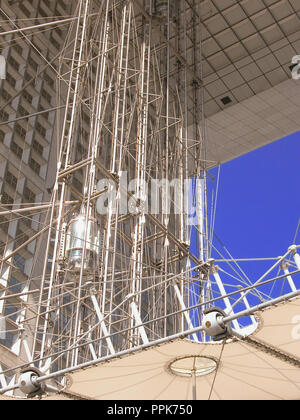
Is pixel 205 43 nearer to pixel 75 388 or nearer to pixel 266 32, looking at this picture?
pixel 266 32

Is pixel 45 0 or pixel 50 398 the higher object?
pixel 45 0

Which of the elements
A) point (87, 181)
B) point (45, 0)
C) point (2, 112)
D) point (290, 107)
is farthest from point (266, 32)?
point (87, 181)

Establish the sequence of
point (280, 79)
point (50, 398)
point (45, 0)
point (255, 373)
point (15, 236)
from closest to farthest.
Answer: point (255, 373)
point (50, 398)
point (15, 236)
point (45, 0)
point (280, 79)

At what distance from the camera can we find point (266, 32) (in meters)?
37.5

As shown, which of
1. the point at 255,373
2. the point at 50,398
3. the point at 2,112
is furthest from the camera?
the point at 2,112

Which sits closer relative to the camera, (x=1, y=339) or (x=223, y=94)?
(x=1, y=339)

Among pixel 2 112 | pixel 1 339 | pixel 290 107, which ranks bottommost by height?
pixel 1 339

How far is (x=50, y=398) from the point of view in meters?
15.4
